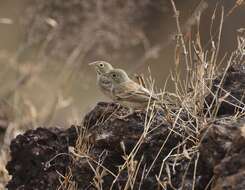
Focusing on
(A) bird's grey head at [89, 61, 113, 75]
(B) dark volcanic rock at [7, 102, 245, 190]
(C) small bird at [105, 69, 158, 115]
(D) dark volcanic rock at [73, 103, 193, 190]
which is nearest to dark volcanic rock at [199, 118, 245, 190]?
(B) dark volcanic rock at [7, 102, 245, 190]

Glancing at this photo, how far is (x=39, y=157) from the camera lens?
523cm

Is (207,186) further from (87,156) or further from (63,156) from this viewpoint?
(63,156)

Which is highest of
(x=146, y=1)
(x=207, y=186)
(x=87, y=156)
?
(x=146, y=1)

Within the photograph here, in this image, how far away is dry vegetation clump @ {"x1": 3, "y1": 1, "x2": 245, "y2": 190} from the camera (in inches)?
167

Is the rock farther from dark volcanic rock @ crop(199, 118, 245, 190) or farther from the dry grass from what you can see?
the dry grass

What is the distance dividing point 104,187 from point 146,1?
171 inches

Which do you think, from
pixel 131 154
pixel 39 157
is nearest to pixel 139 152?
pixel 131 154

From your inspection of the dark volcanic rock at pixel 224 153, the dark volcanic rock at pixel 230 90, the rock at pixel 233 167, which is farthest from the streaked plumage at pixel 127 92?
the rock at pixel 233 167

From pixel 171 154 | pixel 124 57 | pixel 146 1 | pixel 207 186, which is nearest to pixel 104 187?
pixel 171 154

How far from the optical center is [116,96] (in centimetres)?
506

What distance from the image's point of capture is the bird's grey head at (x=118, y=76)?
5129mm

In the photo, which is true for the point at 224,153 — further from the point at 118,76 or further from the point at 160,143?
the point at 118,76

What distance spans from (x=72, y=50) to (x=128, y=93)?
191 inches

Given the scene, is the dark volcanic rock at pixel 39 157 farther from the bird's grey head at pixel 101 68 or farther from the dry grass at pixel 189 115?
the bird's grey head at pixel 101 68
